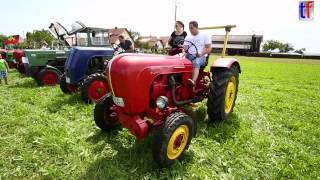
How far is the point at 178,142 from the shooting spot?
361cm

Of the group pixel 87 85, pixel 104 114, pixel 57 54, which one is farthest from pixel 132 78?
pixel 57 54

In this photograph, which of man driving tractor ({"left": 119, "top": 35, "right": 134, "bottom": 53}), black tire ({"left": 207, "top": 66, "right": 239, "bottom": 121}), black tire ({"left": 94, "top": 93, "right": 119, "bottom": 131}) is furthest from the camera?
man driving tractor ({"left": 119, "top": 35, "right": 134, "bottom": 53})

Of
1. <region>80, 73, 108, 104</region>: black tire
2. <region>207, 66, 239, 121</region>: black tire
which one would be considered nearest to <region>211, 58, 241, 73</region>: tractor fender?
<region>207, 66, 239, 121</region>: black tire

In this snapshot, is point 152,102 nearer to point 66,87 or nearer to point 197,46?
point 197,46

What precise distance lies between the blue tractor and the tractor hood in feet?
9.22

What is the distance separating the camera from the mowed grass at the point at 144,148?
3484 millimetres

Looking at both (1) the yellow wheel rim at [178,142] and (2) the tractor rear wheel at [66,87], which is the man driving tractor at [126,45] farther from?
(1) the yellow wheel rim at [178,142]

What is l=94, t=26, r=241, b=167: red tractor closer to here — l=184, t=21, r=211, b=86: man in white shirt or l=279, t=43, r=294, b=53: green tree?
l=184, t=21, r=211, b=86: man in white shirt

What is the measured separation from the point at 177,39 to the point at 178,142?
224cm

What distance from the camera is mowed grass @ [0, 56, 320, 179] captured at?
3.48 metres

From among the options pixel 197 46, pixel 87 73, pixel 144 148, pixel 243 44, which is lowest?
pixel 144 148

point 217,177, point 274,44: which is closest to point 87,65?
point 217,177

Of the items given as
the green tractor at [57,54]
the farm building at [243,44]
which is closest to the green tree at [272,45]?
the farm building at [243,44]

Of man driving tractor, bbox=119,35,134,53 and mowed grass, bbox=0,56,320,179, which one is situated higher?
man driving tractor, bbox=119,35,134,53
